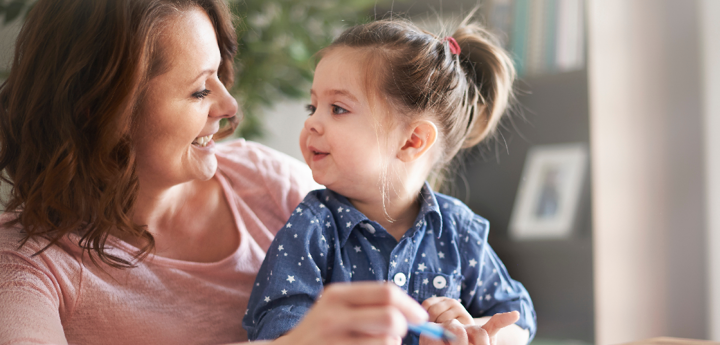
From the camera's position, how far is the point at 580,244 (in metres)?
1.63

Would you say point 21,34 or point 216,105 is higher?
point 21,34

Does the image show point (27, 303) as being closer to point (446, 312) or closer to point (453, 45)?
point (446, 312)

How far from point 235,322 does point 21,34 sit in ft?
2.08

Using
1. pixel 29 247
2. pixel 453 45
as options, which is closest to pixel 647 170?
pixel 453 45

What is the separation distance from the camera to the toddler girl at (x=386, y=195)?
97 cm

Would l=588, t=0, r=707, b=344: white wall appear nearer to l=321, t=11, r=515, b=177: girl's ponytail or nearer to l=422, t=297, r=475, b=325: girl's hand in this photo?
l=321, t=11, r=515, b=177: girl's ponytail

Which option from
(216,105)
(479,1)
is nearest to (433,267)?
(216,105)

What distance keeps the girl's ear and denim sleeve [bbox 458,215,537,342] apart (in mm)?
183

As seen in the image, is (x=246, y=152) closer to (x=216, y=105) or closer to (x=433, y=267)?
(x=216, y=105)

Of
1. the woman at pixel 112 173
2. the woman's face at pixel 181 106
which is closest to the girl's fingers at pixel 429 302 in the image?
the woman at pixel 112 173

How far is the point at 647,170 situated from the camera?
5.16ft

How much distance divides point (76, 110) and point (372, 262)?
55 centimetres

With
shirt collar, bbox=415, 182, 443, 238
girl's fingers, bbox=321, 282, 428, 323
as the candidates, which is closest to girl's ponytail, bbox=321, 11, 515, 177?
shirt collar, bbox=415, 182, 443, 238

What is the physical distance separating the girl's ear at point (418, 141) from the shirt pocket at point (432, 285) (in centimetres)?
22
